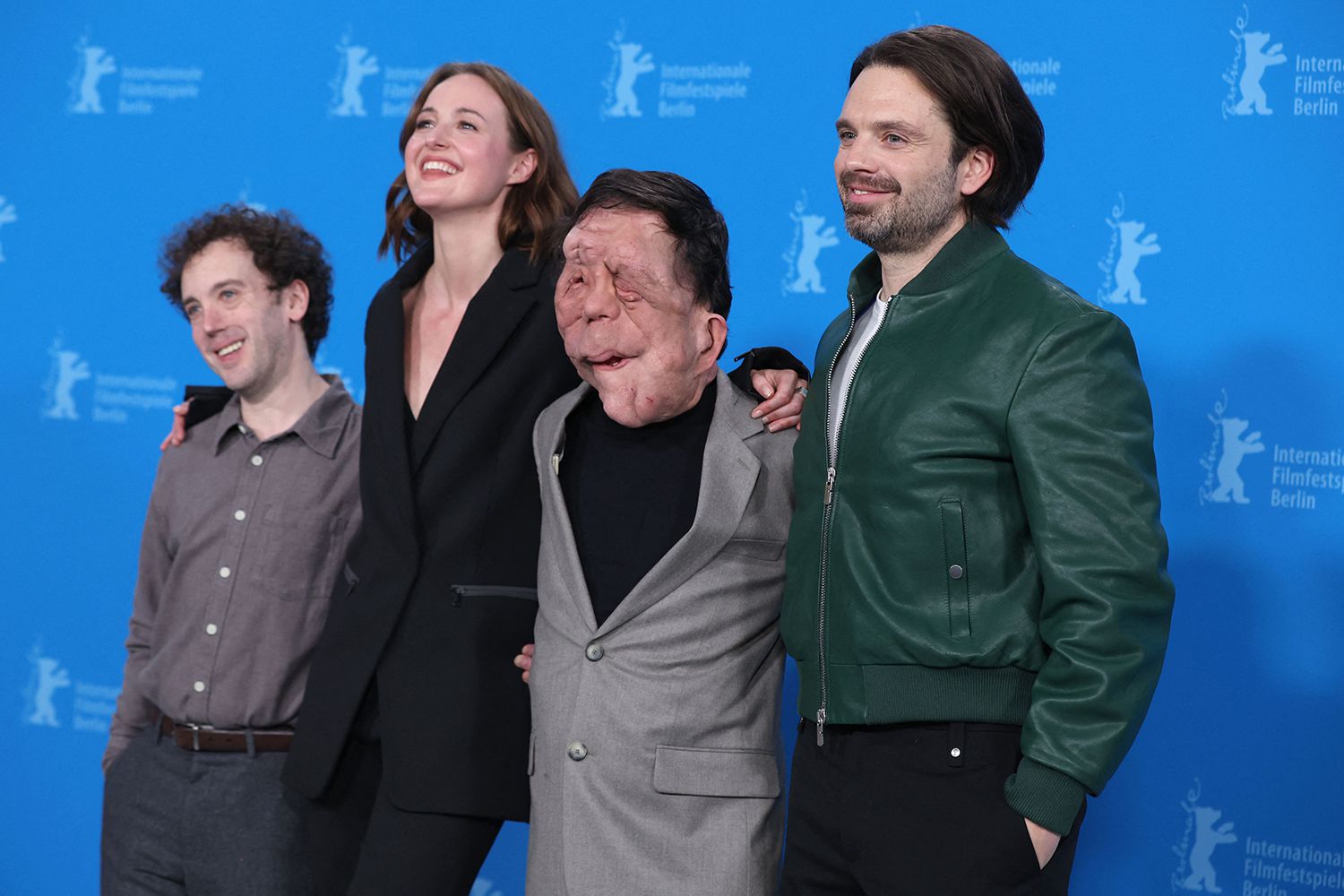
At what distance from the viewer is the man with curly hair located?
266 cm

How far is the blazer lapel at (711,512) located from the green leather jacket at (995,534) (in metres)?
0.13

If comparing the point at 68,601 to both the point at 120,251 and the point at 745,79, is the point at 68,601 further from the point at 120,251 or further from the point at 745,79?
the point at 745,79

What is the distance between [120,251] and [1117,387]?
347 cm

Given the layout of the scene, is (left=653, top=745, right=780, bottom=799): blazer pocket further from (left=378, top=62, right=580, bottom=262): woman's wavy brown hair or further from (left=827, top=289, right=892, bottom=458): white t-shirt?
(left=378, top=62, right=580, bottom=262): woman's wavy brown hair

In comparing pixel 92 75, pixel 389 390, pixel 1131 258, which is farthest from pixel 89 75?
pixel 1131 258

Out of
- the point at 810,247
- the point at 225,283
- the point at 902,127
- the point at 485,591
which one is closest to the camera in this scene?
the point at 902,127

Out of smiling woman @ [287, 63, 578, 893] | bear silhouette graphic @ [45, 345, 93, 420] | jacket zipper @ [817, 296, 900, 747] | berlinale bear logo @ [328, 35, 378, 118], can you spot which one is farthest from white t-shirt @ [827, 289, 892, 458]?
bear silhouette graphic @ [45, 345, 93, 420]

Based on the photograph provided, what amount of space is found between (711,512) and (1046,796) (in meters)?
0.63

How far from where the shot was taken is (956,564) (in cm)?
193

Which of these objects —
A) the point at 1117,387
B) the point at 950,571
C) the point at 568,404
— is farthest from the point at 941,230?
the point at 568,404

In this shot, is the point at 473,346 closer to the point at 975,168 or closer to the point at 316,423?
the point at 316,423

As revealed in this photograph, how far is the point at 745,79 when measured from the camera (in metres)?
3.58

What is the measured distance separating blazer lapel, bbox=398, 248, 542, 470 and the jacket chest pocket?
3.09ft

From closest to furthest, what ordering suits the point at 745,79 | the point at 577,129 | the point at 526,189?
the point at 526,189 → the point at 745,79 → the point at 577,129
